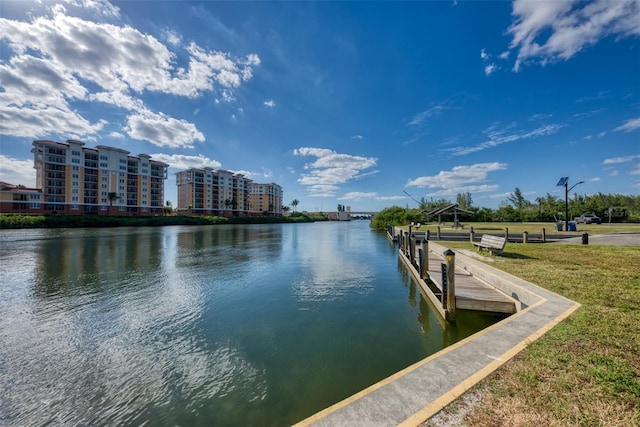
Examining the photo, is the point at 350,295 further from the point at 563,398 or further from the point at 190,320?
the point at 563,398

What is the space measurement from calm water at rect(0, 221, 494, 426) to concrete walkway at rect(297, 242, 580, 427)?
163 cm

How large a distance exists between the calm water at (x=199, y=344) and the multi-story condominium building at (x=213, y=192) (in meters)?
83.9

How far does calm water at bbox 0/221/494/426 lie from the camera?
4258 mm

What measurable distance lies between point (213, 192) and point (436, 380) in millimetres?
102741

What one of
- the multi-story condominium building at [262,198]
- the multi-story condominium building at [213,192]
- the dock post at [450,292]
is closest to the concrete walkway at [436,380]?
the dock post at [450,292]

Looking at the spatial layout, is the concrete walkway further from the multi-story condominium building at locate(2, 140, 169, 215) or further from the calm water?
the multi-story condominium building at locate(2, 140, 169, 215)

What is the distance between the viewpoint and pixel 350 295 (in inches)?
400

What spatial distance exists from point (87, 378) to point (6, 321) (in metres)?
5.43

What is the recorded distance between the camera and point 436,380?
10.6 ft

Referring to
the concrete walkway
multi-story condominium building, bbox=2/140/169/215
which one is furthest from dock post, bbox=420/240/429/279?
multi-story condominium building, bbox=2/140/169/215

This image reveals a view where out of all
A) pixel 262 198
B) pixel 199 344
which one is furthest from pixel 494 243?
pixel 262 198

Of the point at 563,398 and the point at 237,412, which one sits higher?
the point at 563,398

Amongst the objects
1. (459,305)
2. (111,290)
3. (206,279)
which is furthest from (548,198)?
(111,290)

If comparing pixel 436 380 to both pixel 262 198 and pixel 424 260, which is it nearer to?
pixel 424 260
